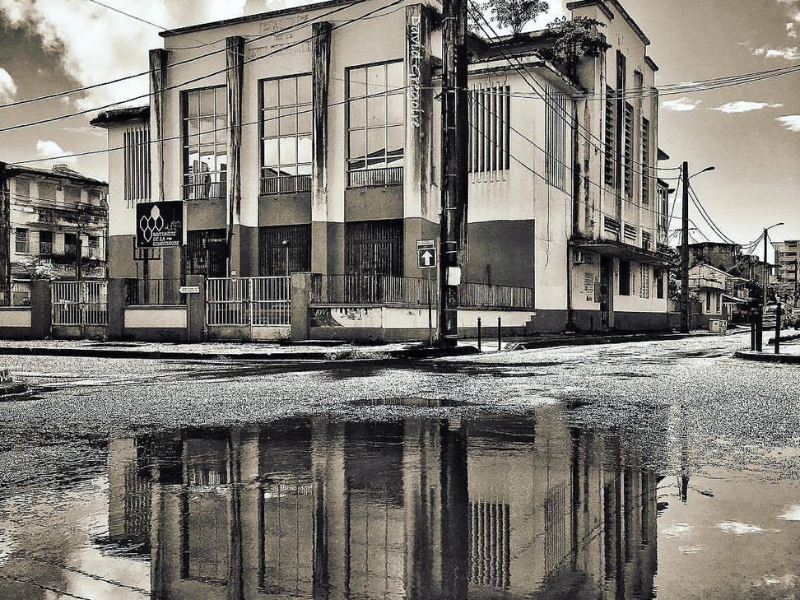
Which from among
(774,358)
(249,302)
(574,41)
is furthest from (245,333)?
(574,41)

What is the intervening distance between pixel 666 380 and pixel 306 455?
882 centimetres

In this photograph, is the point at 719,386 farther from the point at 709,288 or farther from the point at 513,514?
the point at 709,288

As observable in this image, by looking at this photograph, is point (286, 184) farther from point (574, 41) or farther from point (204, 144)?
point (574, 41)

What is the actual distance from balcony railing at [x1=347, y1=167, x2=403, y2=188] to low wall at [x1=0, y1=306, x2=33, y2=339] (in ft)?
44.2

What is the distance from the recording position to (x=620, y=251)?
40.8 meters

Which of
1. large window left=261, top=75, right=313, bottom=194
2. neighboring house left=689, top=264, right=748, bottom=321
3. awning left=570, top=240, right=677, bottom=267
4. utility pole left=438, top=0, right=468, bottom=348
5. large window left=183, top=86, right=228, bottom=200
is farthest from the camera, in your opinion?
neighboring house left=689, top=264, right=748, bottom=321

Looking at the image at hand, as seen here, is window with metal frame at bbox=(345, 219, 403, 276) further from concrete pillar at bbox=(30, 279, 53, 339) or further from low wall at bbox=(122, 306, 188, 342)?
concrete pillar at bbox=(30, 279, 53, 339)

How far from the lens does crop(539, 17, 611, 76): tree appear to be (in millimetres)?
39459

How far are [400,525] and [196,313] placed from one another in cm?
2527

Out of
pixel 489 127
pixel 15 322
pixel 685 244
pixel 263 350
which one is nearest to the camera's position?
pixel 263 350

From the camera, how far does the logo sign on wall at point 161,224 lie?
30.3 m

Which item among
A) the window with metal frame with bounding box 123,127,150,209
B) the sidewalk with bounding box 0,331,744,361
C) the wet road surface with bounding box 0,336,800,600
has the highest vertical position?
the window with metal frame with bounding box 123,127,150,209

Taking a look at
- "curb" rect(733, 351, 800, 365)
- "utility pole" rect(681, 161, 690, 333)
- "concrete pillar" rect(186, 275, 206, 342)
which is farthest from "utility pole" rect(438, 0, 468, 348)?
"utility pole" rect(681, 161, 690, 333)

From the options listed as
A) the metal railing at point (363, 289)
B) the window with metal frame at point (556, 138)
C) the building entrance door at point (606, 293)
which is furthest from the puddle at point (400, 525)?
the building entrance door at point (606, 293)
